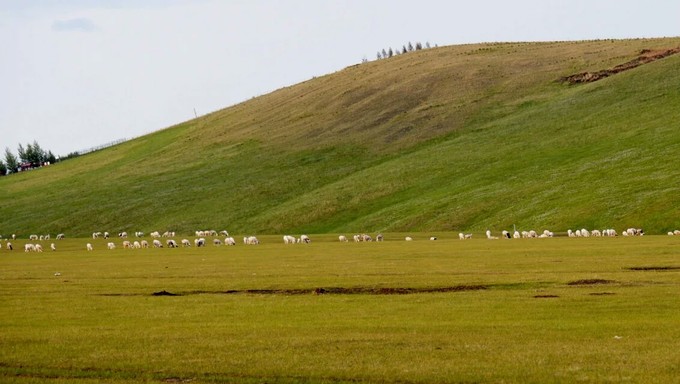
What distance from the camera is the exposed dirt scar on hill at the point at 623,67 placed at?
449 ft

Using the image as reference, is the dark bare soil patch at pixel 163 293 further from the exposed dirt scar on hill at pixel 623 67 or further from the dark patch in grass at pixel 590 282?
the exposed dirt scar on hill at pixel 623 67

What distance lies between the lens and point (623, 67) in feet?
452

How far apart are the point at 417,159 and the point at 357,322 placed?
302 feet

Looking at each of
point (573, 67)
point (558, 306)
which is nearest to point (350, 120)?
point (573, 67)

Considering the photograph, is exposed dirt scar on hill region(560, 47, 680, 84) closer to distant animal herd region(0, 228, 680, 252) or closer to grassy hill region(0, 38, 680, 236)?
grassy hill region(0, 38, 680, 236)

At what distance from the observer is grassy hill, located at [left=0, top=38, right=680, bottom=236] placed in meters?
90.0

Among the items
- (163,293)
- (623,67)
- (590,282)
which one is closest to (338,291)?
(163,293)

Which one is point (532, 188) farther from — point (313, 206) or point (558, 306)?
point (558, 306)

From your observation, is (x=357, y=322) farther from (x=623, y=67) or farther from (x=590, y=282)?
(x=623, y=67)

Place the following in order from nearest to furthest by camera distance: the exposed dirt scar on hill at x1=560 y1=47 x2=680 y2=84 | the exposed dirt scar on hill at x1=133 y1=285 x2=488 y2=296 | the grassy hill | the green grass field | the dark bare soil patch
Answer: the green grass field → the exposed dirt scar on hill at x1=133 y1=285 x2=488 y2=296 → the dark bare soil patch → the grassy hill → the exposed dirt scar on hill at x1=560 y1=47 x2=680 y2=84

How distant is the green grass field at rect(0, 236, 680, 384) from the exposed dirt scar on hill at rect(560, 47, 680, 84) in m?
91.9

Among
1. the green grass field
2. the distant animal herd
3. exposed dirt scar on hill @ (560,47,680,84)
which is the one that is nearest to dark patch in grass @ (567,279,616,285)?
the green grass field

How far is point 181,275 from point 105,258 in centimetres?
1870

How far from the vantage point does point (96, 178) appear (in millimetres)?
159375
